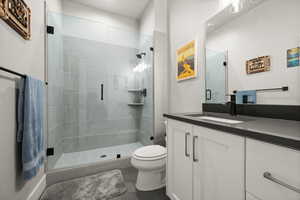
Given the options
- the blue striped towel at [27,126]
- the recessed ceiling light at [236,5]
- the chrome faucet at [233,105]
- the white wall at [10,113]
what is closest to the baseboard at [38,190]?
the white wall at [10,113]

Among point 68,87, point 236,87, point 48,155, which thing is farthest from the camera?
point 68,87

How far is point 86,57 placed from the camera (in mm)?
2379

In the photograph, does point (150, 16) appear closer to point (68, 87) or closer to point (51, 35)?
point (51, 35)

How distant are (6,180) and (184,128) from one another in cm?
129

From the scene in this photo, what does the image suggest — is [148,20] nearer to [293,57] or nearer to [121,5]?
[121,5]

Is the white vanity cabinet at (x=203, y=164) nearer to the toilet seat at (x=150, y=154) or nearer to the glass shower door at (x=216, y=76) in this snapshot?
the toilet seat at (x=150, y=154)

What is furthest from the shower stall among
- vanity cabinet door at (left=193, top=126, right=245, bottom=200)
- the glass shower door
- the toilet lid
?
vanity cabinet door at (left=193, top=126, right=245, bottom=200)

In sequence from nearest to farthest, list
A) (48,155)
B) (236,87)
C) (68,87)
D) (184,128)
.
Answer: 1. (184,128)
2. (236,87)
3. (48,155)
4. (68,87)

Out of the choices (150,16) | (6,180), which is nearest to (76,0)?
(150,16)

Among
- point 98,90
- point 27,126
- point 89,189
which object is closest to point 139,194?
point 89,189

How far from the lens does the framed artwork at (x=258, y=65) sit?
36.9 inches

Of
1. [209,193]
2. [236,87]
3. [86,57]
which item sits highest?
[86,57]

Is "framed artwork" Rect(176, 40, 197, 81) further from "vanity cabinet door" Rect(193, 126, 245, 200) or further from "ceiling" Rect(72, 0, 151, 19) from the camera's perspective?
"ceiling" Rect(72, 0, 151, 19)

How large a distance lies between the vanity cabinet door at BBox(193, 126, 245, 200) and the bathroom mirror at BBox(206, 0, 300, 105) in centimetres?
56
